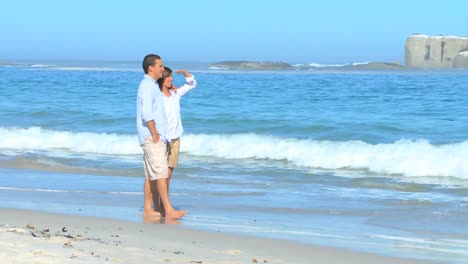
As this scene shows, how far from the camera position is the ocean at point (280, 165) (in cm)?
888

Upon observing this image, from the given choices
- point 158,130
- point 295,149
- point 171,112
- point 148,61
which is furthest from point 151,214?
point 295,149

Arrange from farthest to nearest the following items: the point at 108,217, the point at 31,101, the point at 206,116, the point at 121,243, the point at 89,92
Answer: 1. the point at 89,92
2. the point at 31,101
3. the point at 206,116
4. the point at 108,217
5. the point at 121,243

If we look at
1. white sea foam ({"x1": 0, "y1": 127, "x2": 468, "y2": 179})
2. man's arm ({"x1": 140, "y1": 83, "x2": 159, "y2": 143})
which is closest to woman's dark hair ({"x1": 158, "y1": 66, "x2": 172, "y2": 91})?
man's arm ({"x1": 140, "y1": 83, "x2": 159, "y2": 143})

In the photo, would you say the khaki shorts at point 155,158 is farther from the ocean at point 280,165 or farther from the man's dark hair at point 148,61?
the man's dark hair at point 148,61

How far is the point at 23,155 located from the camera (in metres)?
16.6

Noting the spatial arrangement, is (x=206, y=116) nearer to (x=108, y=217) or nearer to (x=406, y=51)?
(x=108, y=217)

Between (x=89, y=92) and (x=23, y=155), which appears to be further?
(x=89, y=92)

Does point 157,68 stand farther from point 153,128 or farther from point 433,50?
point 433,50

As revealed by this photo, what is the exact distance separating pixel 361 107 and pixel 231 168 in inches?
395

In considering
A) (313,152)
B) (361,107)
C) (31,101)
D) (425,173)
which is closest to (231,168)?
(313,152)

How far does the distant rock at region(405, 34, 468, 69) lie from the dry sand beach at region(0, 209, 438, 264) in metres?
88.6

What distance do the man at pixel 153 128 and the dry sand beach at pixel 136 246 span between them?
1.65 feet

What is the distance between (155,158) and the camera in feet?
28.8

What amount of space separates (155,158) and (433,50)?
315 feet
